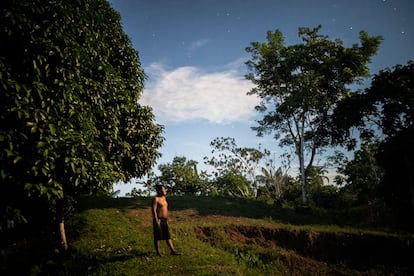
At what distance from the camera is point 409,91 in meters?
15.2

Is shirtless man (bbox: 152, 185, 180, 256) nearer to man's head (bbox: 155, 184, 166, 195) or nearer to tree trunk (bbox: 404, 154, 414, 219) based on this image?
man's head (bbox: 155, 184, 166, 195)

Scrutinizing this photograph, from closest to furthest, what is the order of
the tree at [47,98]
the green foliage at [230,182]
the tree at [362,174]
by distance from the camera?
the tree at [47,98] < the tree at [362,174] < the green foliage at [230,182]

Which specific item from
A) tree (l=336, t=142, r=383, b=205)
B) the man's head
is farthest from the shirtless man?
tree (l=336, t=142, r=383, b=205)

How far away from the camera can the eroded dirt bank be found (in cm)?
1230

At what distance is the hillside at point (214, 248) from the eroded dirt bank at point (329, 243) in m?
0.04

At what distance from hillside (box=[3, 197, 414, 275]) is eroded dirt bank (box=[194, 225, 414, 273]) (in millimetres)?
39

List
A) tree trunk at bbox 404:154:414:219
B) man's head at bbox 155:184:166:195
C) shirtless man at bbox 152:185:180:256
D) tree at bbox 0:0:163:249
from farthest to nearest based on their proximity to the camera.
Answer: tree trunk at bbox 404:154:414:219 < man's head at bbox 155:184:166:195 < shirtless man at bbox 152:185:180:256 < tree at bbox 0:0:163:249

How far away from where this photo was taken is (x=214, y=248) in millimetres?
11656

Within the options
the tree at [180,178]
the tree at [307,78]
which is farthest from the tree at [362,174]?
the tree at [180,178]

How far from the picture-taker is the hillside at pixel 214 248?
8.55 m

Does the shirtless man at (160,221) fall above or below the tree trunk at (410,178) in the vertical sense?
below

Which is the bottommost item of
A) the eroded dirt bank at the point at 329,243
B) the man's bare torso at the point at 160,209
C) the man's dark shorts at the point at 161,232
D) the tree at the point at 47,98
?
the eroded dirt bank at the point at 329,243

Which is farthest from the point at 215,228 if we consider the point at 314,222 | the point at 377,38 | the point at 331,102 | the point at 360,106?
the point at 377,38

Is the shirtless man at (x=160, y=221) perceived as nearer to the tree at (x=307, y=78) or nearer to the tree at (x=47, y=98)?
the tree at (x=47, y=98)
